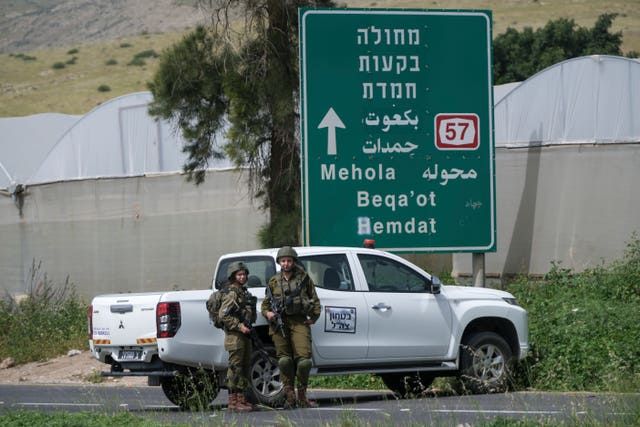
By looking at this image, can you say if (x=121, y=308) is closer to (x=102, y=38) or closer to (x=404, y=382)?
(x=404, y=382)

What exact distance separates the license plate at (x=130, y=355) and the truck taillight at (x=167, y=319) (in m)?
0.40

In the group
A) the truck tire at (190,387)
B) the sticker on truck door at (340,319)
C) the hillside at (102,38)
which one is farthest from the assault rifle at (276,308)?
the hillside at (102,38)

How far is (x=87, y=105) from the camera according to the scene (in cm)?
8038

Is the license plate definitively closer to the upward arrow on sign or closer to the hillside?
the upward arrow on sign

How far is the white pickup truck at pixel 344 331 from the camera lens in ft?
39.8

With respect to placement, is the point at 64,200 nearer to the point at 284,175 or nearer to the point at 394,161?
the point at 284,175

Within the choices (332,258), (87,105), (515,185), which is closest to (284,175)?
(515,185)

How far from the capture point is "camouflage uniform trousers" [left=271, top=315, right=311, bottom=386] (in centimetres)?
1212

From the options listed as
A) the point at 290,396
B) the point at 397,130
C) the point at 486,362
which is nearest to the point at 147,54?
the point at 397,130

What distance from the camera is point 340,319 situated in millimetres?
12797

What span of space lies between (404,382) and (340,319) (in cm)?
193

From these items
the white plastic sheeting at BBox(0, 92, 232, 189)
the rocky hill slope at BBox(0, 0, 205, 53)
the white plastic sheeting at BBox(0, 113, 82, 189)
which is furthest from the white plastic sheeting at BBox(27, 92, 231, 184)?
the rocky hill slope at BBox(0, 0, 205, 53)

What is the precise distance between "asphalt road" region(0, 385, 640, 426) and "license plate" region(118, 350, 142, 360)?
0.48 metres

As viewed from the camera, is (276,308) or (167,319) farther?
(276,308)
